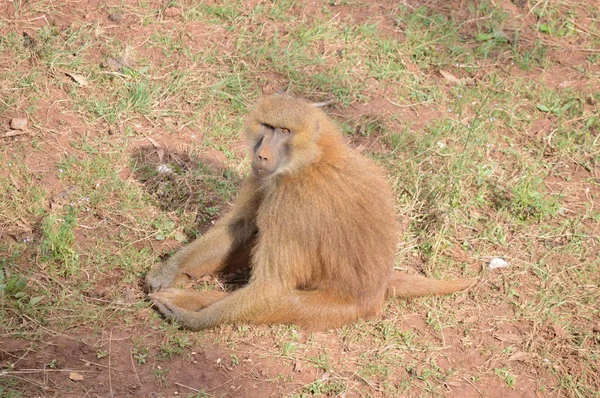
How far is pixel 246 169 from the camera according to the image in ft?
22.5

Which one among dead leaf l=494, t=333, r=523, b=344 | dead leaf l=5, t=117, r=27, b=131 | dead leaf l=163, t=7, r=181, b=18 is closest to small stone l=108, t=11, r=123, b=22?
dead leaf l=163, t=7, r=181, b=18

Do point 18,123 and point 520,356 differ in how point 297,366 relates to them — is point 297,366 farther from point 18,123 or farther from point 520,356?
point 18,123

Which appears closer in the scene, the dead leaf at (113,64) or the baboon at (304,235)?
the baboon at (304,235)

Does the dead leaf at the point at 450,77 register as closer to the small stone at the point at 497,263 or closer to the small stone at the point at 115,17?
the small stone at the point at 497,263

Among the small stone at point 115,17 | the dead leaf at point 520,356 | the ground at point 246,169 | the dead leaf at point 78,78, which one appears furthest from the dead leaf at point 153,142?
the dead leaf at point 520,356

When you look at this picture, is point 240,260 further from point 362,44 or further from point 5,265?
point 362,44

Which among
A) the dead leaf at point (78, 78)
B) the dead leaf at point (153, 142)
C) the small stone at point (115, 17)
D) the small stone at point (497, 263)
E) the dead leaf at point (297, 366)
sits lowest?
the dead leaf at point (297, 366)

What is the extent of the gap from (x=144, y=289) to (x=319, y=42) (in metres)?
3.76

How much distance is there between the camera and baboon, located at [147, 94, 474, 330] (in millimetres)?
4895

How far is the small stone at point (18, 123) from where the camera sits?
6.47 m

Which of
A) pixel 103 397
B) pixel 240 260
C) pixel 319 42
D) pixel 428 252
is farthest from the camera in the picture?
pixel 319 42

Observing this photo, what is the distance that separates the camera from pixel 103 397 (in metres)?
4.48

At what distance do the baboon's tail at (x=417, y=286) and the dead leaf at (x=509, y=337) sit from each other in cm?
45

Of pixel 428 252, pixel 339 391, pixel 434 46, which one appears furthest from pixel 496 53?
pixel 339 391
